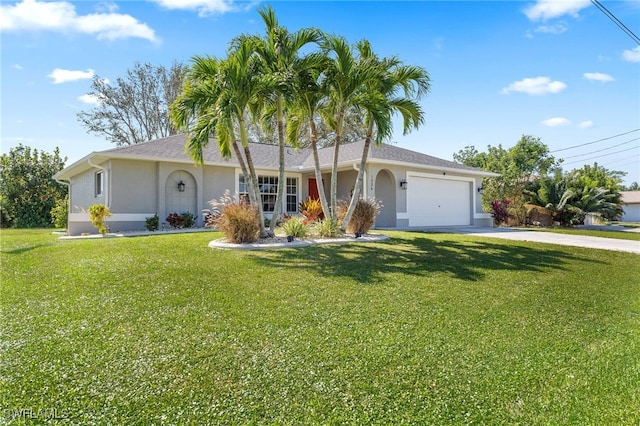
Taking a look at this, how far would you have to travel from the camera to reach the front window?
1664cm

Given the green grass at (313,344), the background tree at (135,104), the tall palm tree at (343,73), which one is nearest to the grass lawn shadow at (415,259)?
the green grass at (313,344)

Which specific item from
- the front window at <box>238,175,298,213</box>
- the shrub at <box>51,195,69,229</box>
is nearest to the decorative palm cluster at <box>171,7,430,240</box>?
the front window at <box>238,175,298,213</box>

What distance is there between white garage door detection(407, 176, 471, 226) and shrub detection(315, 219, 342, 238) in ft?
22.3

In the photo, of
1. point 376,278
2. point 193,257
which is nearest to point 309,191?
point 193,257

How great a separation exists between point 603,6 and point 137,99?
31.8m

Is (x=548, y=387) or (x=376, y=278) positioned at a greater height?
(x=376, y=278)

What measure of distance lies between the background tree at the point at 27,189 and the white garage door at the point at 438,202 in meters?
20.1

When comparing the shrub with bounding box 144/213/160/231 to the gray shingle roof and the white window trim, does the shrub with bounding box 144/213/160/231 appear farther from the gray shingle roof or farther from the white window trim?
the white window trim

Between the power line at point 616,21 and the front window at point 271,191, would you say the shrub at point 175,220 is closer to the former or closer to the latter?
the front window at point 271,191

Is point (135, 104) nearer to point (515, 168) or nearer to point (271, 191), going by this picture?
point (271, 191)

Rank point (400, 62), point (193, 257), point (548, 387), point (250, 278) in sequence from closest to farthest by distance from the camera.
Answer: point (548, 387), point (250, 278), point (193, 257), point (400, 62)

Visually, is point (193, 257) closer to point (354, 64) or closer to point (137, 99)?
point (354, 64)

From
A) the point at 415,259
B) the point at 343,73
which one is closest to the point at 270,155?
the point at 343,73

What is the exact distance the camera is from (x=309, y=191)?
18297 mm
